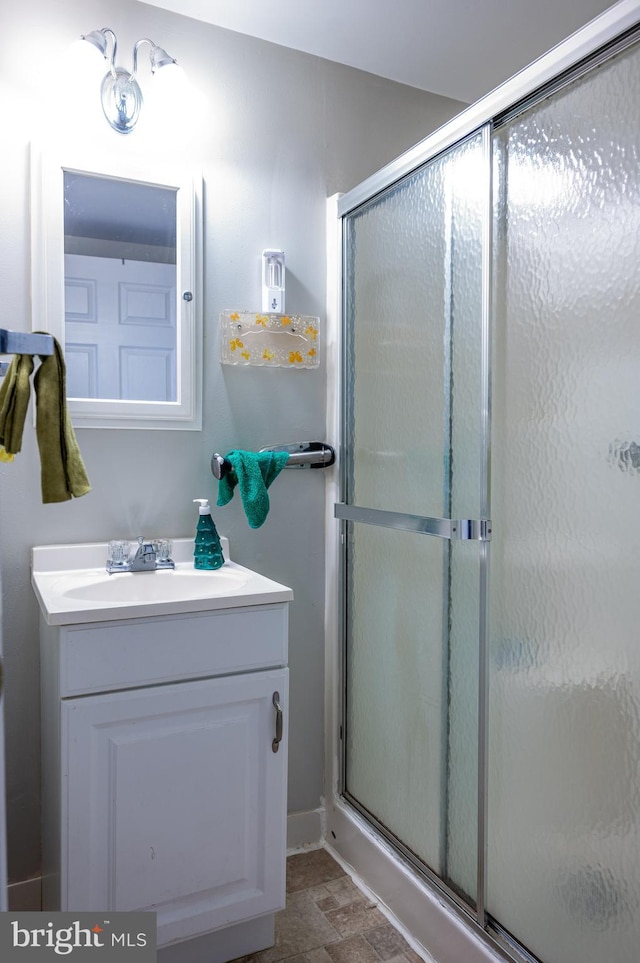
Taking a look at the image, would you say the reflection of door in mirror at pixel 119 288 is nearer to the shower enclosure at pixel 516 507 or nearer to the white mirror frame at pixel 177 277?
the white mirror frame at pixel 177 277

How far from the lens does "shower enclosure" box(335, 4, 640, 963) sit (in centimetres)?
111

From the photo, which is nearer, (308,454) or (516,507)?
(516,507)

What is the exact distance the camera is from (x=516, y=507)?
4.33ft

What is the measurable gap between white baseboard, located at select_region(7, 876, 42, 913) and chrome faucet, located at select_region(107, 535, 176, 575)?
810mm

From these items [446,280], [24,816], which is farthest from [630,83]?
[24,816]

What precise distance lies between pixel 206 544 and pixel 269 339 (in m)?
0.62

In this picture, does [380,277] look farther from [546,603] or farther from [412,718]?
[412,718]

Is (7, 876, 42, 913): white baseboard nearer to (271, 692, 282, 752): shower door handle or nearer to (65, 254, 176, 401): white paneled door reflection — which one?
(271, 692, 282, 752): shower door handle

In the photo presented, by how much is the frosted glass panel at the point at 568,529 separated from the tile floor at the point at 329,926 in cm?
41

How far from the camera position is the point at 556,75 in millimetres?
1196

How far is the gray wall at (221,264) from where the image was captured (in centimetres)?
167

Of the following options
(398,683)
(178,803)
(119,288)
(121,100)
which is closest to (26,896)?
(178,803)

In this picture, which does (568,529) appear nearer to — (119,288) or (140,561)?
(140,561)

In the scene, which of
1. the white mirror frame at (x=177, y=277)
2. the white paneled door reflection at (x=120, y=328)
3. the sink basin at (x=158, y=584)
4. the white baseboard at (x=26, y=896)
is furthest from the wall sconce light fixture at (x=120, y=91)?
the white baseboard at (x=26, y=896)
